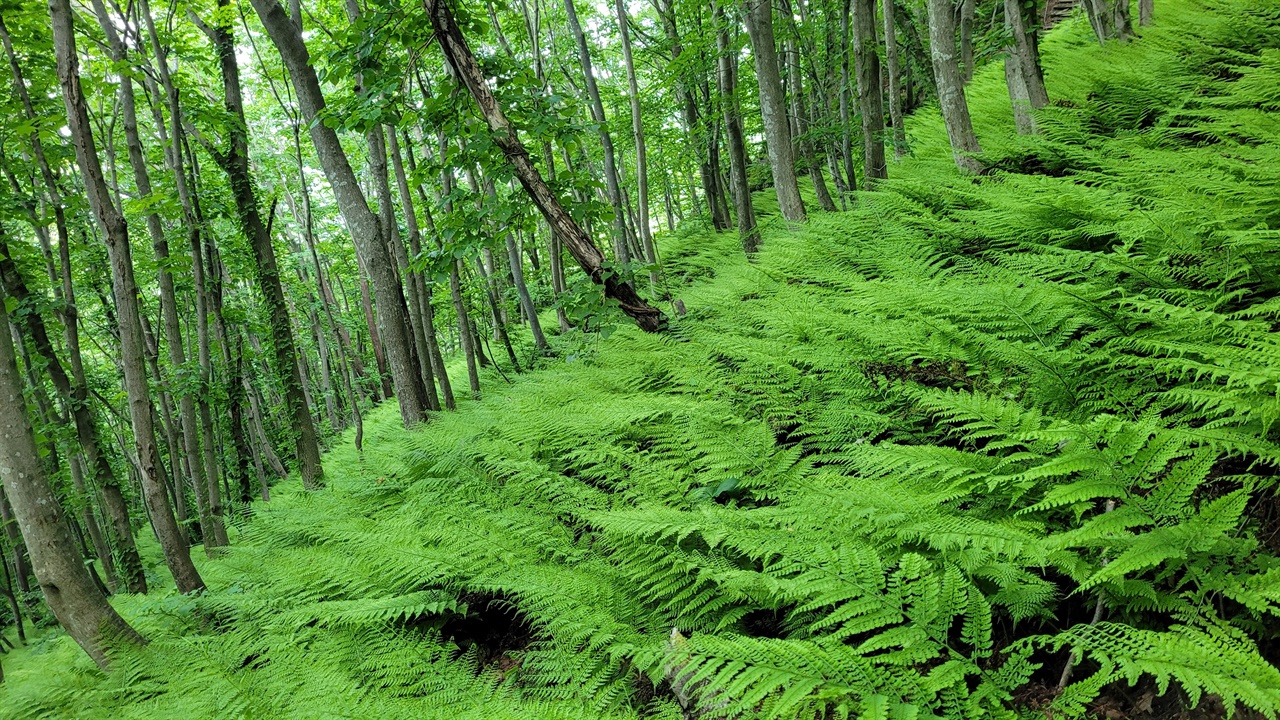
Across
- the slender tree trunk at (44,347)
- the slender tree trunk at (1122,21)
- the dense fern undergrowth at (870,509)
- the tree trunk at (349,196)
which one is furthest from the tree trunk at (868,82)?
the slender tree trunk at (44,347)

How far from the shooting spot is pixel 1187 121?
208 inches

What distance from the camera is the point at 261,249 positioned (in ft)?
26.4

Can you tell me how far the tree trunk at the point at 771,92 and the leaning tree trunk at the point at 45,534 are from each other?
6.16 meters

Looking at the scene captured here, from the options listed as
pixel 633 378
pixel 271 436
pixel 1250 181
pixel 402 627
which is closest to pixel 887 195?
pixel 1250 181

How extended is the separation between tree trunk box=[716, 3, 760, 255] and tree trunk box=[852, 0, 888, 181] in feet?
4.44

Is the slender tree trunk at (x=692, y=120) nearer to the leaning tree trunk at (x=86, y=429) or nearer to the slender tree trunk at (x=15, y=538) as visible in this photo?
the leaning tree trunk at (x=86, y=429)

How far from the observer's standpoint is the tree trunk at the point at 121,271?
4.07m

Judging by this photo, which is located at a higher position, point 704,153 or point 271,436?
point 704,153

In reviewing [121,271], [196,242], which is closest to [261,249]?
[196,242]

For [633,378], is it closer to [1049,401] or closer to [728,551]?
[728,551]

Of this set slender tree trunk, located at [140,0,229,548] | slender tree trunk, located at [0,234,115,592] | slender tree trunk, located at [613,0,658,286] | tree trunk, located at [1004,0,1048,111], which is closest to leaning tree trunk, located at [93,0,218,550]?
slender tree trunk, located at [140,0,229,548]

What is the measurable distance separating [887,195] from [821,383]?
2.89 metres

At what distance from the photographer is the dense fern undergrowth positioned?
1599 mm

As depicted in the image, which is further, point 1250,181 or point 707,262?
point 707,262
